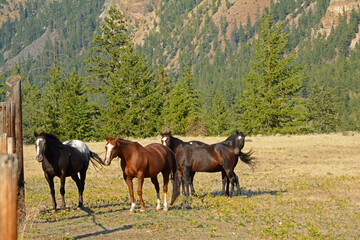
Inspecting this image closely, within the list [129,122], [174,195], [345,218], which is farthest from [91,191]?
[129,122]

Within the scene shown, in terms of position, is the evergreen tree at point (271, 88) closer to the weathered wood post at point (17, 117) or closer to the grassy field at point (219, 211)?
the grassy field at point (219, 211)

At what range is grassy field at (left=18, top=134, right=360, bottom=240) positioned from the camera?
1098cm

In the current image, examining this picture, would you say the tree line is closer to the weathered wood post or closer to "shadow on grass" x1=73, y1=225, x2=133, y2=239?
"shadow on grass" x1=73, y1=225, x2=133, y2=239

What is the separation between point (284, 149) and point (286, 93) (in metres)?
23.7

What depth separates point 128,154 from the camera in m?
12.9

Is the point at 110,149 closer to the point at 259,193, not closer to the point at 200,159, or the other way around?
the point at 200,159

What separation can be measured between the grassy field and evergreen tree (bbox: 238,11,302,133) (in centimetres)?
3047

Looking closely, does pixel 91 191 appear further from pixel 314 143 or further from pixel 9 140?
pixel 314 143

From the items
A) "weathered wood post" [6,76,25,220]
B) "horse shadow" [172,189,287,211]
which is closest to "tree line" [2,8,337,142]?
"horse shadow" [172,189,287,211]

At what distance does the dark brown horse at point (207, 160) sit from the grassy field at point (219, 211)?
1.04 metres

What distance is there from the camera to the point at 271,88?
5734cm

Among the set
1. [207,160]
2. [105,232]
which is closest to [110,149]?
[105,232]

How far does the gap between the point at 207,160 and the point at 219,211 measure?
3115mm

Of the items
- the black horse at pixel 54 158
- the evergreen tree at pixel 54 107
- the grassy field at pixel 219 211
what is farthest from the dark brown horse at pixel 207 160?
the evergreen tree at pixel 54 107
